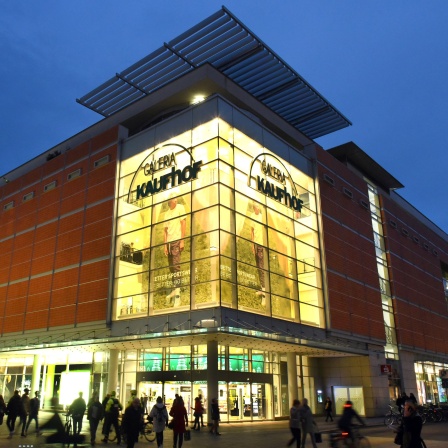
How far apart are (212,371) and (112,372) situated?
7.50m

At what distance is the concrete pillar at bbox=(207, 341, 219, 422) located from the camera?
82.1 feet

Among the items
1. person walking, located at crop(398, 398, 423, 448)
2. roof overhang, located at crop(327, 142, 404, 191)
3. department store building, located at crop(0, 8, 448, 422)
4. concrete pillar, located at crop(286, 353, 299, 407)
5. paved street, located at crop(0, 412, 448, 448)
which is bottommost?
paved street, located at crop(0, 412, 448, 448)

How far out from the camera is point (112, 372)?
96.7ft

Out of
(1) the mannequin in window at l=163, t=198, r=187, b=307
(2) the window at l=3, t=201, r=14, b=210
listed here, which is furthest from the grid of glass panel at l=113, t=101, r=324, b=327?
(2) the window at l=3, t=201, r=14, b=210

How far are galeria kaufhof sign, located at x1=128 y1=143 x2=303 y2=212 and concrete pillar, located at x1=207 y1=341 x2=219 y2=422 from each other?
10113 millimetres

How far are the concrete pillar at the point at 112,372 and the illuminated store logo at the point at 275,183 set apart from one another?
13.7 metres

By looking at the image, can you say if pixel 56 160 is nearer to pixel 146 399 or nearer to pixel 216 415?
pixel 146 399

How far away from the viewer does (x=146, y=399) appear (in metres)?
28.5

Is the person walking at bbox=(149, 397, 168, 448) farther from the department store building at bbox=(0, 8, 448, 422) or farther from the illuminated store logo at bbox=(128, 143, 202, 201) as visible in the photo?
the illuminated store logo at bbox=(128, 143, 202, 201)

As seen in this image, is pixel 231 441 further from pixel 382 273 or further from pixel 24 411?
pixel 382 273

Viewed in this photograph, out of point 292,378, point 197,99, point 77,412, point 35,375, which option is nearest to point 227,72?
point 197,99

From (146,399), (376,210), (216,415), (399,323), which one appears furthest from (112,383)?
(376,210)

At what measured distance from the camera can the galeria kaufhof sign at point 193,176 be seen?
30.2m

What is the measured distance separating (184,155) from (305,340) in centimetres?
1345
